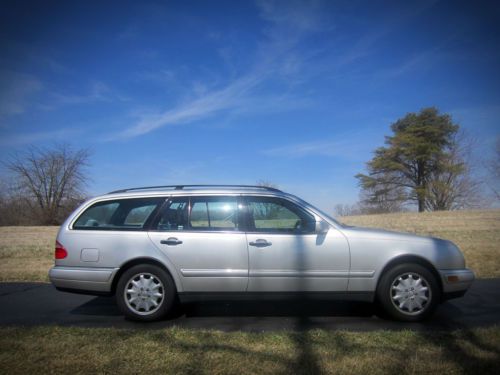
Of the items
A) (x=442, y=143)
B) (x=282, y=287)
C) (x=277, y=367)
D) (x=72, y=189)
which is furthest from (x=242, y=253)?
(x=442, y=143)

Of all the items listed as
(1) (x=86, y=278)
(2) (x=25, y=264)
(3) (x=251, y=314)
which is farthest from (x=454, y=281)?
(2) (x=25, y=264)

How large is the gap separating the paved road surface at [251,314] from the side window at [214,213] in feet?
3.84

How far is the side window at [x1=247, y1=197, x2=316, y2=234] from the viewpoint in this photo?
14.9 ft

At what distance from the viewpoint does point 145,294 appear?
14.6 ft

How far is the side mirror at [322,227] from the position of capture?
4.39m

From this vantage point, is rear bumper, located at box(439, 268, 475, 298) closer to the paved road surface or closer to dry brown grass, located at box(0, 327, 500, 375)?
the paved road surface

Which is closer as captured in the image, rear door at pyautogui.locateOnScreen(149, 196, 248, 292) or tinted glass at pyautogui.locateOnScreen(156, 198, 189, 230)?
rear door at pyautogui.locateOnScreen(149, 196, 248, 292)

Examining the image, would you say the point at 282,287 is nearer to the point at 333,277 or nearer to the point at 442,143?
the point at 333,277

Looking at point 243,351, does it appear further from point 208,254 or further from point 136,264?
point 136,264

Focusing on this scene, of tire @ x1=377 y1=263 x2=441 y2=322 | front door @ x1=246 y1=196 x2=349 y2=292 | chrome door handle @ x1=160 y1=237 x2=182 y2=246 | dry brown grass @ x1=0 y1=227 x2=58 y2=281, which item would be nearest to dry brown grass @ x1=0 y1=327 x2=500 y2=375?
tire @ x1=377 y1=263 x2=441 y2=322

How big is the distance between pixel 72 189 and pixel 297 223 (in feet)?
106

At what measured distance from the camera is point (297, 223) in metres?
4.71

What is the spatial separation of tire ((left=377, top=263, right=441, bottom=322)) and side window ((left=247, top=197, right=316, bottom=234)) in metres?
1.10

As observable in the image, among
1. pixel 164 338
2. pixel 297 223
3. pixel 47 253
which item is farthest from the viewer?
pixel 47 253
